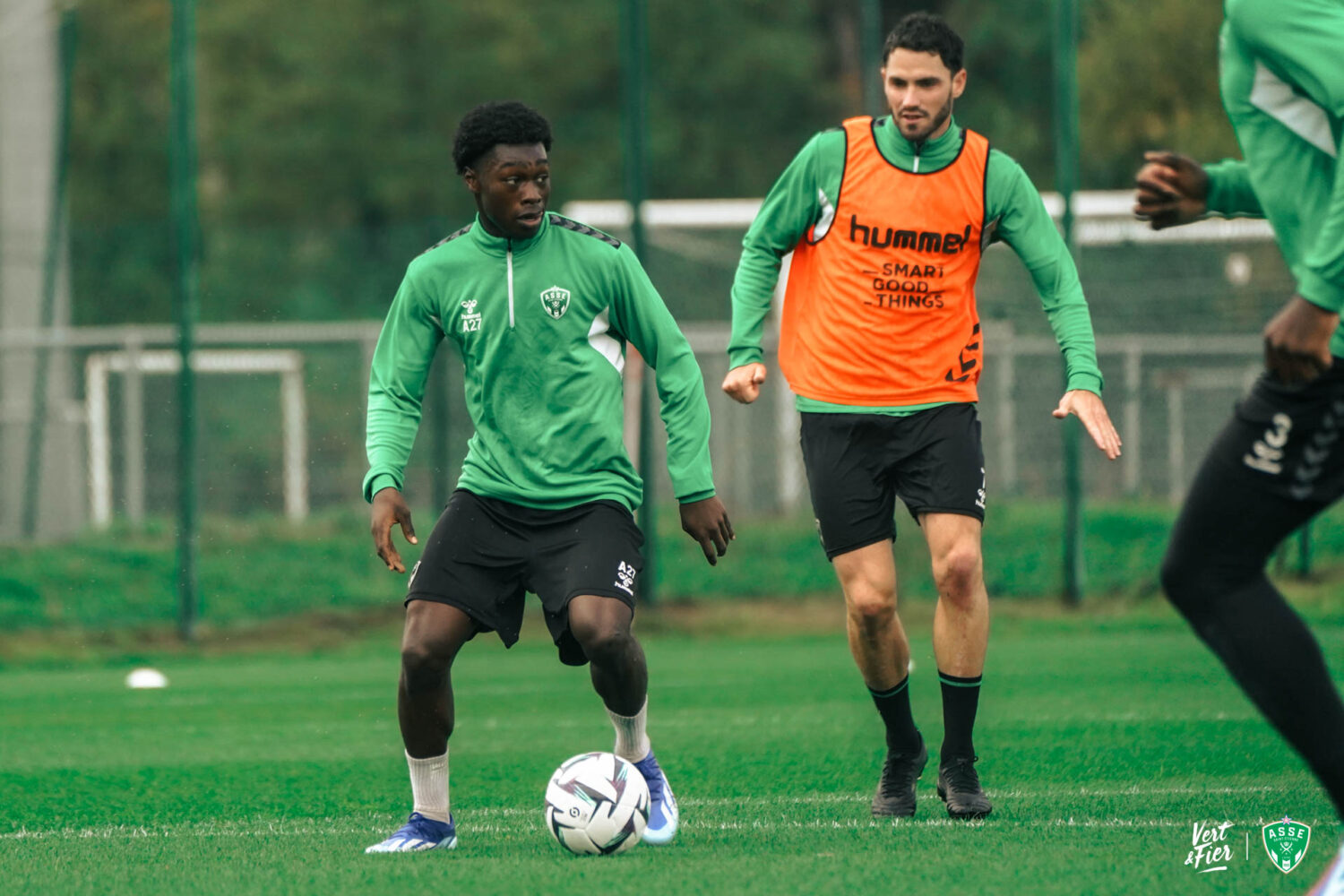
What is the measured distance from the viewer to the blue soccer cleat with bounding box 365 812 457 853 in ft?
17.6

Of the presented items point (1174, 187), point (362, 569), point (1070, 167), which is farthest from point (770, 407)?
point (1174, 187)

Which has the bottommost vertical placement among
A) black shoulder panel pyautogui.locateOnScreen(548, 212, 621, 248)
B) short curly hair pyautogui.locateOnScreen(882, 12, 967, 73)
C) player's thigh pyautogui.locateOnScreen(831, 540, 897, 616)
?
player's thigh pyautogui.locateOnScreen(831, 540, 897, 616)

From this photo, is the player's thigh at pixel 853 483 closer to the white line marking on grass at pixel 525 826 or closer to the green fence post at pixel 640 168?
the white line marking on grass at pixel 525 826

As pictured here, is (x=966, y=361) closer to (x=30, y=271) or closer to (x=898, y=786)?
(x=898, y=786)

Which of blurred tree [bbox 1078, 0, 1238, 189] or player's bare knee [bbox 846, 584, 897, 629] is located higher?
blurred tree [bbox 1078, 0, 1238, 189]

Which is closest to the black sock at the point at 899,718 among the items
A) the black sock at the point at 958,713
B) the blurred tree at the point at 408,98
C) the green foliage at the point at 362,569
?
the black sock at the point at 958,713

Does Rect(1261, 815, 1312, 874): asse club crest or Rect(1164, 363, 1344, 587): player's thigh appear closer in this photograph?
Rect(1164, 363, 1344, 587): player's thigh

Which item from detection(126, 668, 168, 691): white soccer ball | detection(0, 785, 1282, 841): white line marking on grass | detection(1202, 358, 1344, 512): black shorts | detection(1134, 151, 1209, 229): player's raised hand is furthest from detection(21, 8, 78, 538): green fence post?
detection(1202, 358, 1344, 512): black shorts

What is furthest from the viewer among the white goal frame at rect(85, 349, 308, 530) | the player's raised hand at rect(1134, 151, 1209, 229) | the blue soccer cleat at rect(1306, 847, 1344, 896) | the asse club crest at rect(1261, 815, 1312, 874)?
the white goal frame at rect(85, 349, 308, 530)

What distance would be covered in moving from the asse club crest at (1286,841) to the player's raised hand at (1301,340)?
1394 mm

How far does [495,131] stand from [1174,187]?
78.9 inches

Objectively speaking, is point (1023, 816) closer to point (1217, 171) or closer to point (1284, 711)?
point (1284, 711)

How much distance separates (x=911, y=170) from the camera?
20.1ft

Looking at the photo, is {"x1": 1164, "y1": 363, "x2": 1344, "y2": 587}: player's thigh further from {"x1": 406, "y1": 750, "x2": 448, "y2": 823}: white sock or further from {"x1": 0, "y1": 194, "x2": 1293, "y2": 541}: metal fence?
{"x1": 0, "y1": 194, "x2": 1293, "y2": 541}: metal fence
